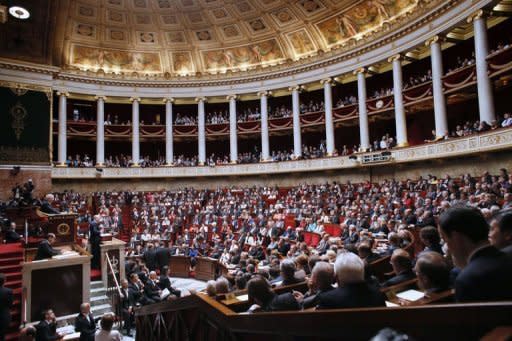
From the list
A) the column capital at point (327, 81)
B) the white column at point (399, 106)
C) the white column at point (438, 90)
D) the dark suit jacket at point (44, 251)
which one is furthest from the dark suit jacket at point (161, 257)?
the column capital at point (327, 81)

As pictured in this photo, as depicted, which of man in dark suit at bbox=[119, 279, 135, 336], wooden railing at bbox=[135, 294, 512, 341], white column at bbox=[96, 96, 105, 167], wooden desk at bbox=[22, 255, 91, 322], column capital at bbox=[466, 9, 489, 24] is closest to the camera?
wooden railing at bbox=[135, 294, 512, 341]

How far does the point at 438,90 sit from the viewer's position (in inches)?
693

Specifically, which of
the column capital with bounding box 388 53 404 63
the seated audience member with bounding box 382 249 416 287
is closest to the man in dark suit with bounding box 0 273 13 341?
the seated audience member with bounding box 382 249 416 287

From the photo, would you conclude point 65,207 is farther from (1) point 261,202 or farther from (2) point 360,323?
(2) point 360,323

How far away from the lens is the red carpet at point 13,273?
8023mm

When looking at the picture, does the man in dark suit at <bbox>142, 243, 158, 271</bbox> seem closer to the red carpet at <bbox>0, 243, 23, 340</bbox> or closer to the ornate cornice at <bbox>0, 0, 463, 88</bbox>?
the red carpet at <bbox>0, 243, 23, 340</bbox>

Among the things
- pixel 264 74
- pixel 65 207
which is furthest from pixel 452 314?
pixel 264 74

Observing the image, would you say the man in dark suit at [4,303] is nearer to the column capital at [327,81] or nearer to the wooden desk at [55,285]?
the wooden desk at [55,285]

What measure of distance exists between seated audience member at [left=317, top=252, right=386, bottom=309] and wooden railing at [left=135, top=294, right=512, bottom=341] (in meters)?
0.32

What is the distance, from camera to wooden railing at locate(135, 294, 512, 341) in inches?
49.1

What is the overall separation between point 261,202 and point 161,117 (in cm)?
1653

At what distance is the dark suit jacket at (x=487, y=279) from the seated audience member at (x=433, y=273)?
93 centimetres

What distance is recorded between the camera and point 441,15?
17078mm

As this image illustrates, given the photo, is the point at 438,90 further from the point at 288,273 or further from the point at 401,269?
the point at 288,273
